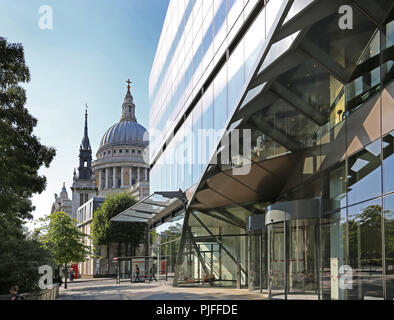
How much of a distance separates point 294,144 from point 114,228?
203ft

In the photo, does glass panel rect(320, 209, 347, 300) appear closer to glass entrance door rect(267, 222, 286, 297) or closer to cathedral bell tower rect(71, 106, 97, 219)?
glass entrance door rect(267, 222, 286, 297)

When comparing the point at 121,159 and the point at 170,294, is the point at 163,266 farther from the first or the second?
the point at 121,159

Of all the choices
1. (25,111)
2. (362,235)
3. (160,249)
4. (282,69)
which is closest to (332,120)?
(282,69)

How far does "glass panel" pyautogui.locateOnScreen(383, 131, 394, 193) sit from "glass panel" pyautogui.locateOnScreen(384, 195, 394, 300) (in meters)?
0.25

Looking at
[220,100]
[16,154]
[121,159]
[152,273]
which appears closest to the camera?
[16,154]

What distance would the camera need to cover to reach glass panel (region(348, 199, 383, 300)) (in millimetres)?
11289

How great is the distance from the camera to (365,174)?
12344 mm

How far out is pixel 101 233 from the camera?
76.8m

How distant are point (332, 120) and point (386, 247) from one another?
17.2 ft

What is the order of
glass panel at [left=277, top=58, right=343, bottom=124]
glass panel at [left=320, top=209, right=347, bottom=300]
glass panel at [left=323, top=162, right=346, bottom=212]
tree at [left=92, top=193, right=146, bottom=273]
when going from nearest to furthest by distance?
1. glass panel at [left=277, top=58, right=343, bottom=124]
2. glass panel at [left=320, top=209, right=347, bottom=300]
3. glass panel at [left=323, top=162, right=346, bottom=212]
4. tree at [left=92, top=193, right=146, bottom=273]

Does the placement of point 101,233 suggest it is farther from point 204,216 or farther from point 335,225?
point 335,225

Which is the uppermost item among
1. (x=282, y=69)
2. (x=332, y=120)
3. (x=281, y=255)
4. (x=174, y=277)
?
(x=282, y=69)

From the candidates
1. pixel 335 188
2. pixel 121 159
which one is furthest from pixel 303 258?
pixel 121 159

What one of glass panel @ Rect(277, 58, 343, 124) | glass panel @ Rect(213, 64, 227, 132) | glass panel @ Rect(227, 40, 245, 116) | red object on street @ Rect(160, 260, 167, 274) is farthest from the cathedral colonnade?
glass panel @ Rect(277, 58, 343, 124)
